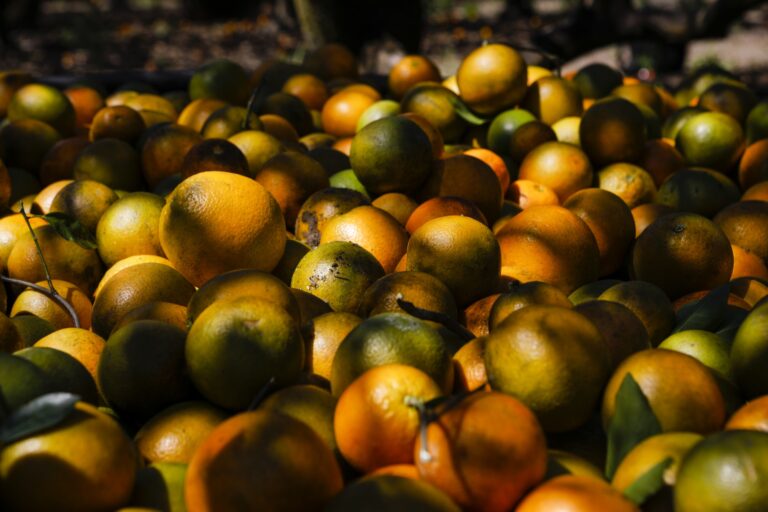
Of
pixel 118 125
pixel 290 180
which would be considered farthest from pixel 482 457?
pixel 118 125

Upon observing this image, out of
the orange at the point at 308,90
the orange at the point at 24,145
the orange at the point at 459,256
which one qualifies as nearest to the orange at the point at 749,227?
the orange at the point at 459,256

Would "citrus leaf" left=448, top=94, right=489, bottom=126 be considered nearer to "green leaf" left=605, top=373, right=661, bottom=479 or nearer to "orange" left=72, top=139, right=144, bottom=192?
"orange" left=72, top=139, right=144, bottom=192

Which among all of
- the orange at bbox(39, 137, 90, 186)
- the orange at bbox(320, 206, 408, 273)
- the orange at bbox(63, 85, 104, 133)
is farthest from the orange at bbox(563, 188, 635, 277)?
the orange at bbox(63, 85, 104, 133)

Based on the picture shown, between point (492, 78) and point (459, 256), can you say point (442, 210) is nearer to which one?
point (459, 256)

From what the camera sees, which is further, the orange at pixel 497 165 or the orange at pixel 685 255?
the orange at pixel 497 165

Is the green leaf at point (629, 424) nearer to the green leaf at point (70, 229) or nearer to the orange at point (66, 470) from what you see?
the orange at point (66, 470)
